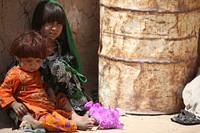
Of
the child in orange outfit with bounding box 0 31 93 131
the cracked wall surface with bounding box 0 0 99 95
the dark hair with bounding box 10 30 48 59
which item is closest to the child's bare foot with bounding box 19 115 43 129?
the child in orange outfit with bounding box 0 31 93 131

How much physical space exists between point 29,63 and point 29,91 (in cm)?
21

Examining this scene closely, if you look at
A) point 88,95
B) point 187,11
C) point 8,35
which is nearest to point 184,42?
point 187,11

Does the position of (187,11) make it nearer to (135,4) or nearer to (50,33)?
(135,4)

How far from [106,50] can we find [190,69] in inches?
28.8

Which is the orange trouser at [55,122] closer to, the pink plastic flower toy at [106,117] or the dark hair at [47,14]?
the pink plastic flower toy at [106,117]

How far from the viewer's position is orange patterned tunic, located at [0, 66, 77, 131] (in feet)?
14.6

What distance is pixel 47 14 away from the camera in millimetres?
4789

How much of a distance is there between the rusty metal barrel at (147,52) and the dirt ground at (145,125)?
4.7 inches

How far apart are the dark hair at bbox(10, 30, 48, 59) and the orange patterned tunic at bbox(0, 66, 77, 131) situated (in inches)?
5.9

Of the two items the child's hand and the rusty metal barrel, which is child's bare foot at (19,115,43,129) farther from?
the rusty metal barrel

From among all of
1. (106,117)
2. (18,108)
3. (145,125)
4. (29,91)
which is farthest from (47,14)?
(145,125)

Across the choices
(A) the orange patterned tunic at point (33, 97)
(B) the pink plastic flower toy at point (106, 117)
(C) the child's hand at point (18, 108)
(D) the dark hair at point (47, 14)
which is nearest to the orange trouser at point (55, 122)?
(A) the orange patterned tunic at point (33, 97)

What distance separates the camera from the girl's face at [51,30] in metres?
4.80

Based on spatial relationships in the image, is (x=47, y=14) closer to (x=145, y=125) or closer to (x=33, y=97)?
(x=33, y=97)
